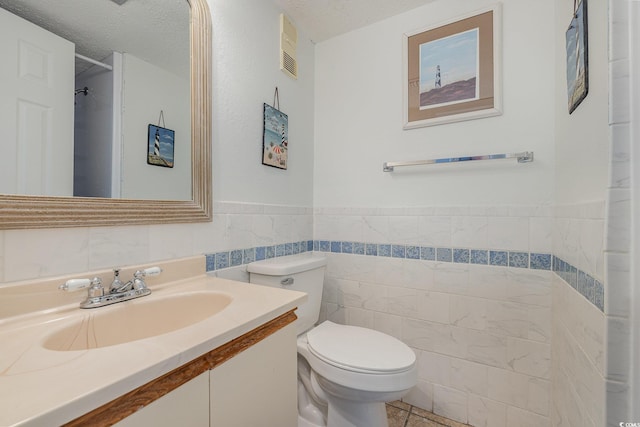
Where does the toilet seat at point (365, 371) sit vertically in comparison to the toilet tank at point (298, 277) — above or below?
below

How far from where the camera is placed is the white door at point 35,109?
69 centimetres

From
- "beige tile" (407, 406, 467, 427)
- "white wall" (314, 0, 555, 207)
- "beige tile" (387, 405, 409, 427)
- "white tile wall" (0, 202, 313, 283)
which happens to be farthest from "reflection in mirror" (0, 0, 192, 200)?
"beige tile" (407, 406, 467, 427)

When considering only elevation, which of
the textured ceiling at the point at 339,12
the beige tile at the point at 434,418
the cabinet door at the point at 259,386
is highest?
the textured ceiling at the point at 339,12

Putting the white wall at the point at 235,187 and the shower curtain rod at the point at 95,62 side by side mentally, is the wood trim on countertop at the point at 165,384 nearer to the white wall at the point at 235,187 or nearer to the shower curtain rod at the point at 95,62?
the white wall at the point at 235,187

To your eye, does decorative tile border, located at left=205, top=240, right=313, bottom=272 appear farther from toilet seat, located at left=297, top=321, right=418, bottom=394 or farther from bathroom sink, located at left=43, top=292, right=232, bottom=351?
toilet seat, located at left=297, top=321, right=418, bottom=394

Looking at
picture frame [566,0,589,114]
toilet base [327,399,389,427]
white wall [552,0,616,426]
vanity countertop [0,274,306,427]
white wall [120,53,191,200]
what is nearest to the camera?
vanity countertop [0,274,306,427]

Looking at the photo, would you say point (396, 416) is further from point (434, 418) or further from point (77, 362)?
point (77, 362)

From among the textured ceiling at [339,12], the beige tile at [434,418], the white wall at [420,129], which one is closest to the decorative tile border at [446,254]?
the white wall at [420,129]

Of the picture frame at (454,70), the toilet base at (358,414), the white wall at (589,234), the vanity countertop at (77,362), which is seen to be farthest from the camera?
the picture frame at (454,70)

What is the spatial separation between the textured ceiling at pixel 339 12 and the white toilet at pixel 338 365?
139 cm

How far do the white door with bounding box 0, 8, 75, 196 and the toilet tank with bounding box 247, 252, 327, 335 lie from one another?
2.43ft

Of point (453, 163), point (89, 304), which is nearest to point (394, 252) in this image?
point (453, 163)

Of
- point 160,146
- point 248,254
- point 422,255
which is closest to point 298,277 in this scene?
point 248,254

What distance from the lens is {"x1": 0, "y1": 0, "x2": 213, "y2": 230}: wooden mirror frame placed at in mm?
698
